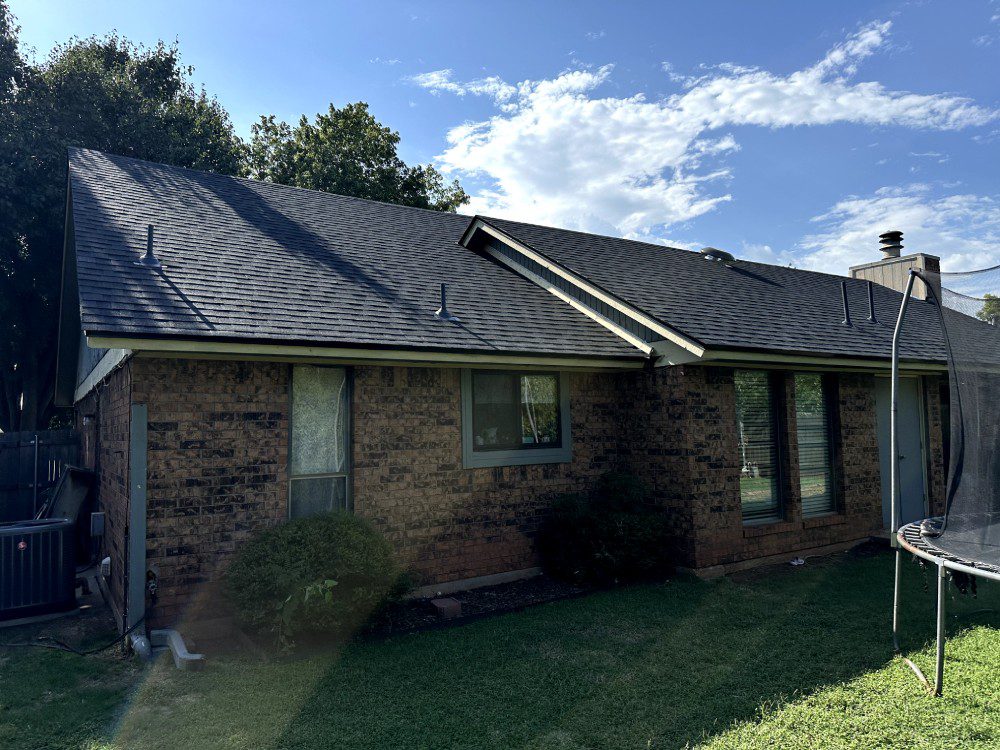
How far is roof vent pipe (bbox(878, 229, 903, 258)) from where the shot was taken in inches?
647

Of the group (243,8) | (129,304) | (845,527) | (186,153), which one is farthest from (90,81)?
(845,527)

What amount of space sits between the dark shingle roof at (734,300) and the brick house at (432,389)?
8 cm

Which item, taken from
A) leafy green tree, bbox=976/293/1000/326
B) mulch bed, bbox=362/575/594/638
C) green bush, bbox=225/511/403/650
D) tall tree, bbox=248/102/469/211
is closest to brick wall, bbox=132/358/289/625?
green bush, bbox=225/511/403/650

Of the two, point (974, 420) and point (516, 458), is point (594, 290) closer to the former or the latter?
point (516, 458)

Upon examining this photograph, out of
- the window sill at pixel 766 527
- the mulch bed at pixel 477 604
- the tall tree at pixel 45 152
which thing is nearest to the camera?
the mulch bed at pixel 477 604

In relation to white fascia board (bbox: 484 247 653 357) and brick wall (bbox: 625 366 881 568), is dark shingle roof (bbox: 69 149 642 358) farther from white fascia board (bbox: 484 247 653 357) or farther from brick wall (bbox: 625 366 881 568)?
brick wall (bbox: 625 366 881 568)

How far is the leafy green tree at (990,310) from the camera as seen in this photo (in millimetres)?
4859

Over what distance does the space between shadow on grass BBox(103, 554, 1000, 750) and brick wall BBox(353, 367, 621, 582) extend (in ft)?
3.96

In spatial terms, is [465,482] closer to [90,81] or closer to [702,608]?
[702,608]

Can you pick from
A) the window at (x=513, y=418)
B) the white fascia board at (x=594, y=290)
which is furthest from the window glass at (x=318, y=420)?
the white fascia board at (x=594, y=290)

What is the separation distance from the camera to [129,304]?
19.9 ft

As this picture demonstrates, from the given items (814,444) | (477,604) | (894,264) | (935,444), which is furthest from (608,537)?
(894,264)

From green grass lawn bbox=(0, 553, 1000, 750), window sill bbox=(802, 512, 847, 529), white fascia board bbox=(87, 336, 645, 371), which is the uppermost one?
white fascia board bbox=(87, 336, 645, 371)

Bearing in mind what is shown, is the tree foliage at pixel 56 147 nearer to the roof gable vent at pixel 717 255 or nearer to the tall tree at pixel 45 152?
the tall tree at pixel 45 152
